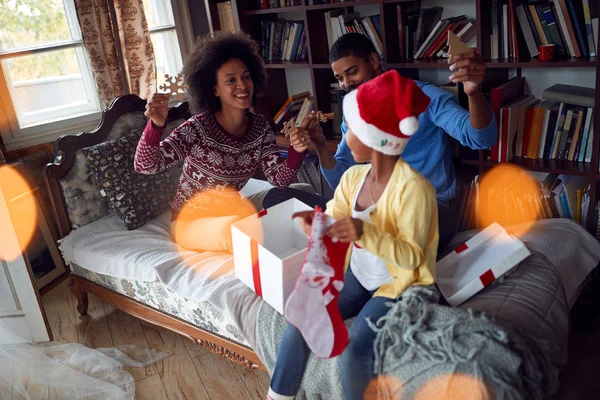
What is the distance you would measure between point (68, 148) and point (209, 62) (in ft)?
2.66

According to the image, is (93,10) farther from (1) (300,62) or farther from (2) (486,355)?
(2) (486,355)

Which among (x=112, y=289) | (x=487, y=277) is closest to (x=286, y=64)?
(x=112, y=289)

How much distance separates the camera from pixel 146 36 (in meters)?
3.25

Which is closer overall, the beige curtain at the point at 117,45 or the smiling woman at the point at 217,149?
the smiling woman at the point at 217,149

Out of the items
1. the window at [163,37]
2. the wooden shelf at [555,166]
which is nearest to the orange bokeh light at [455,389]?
the wooden shelf at [555,166]

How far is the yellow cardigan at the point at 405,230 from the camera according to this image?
1.42m

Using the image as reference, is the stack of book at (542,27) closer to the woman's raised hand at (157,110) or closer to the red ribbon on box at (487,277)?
the red ribbon on box at (487,277)

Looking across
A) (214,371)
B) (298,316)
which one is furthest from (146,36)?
(298,316)

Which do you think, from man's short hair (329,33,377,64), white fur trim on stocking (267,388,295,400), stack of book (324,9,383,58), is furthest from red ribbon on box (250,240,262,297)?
stack of book (324,9,383,58)

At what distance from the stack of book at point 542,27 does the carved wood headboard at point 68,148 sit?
1.76m

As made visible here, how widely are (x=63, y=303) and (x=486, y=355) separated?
2.27m

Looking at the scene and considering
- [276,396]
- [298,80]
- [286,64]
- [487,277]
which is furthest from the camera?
[298,80]

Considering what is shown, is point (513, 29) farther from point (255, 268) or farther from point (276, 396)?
point (276, 396)

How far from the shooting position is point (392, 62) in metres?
2.74
